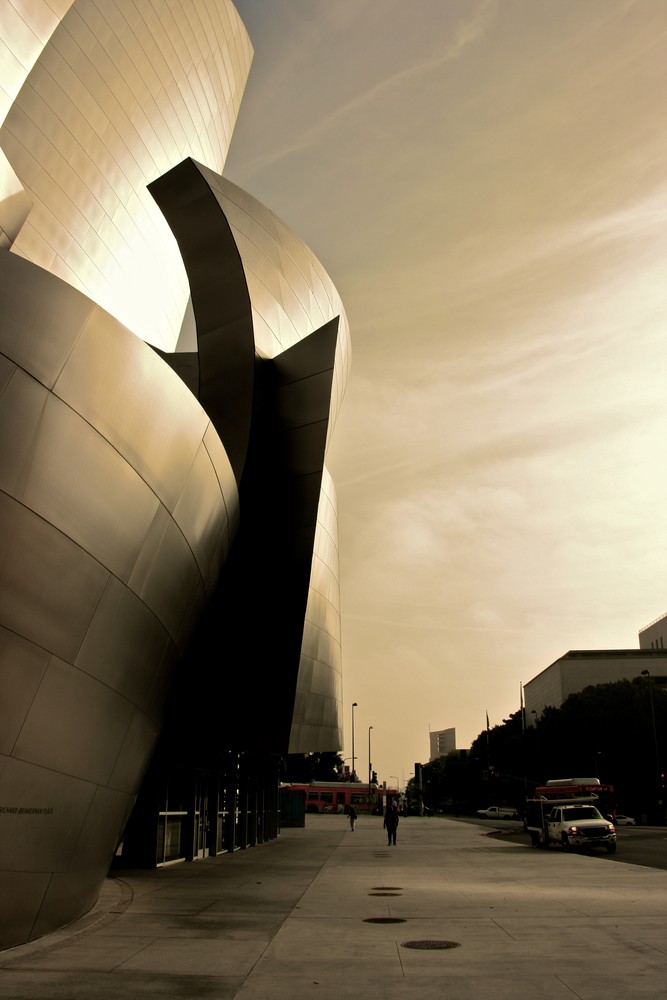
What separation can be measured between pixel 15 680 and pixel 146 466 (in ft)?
10.5

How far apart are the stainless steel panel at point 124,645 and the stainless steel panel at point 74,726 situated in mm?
177

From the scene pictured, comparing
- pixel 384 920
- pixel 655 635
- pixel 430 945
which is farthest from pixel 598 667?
pixel 430 945

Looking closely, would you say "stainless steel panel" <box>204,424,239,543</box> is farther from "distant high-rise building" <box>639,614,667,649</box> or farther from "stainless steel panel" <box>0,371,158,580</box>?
"distant high-rise building" <box>639,614,667,649</box>

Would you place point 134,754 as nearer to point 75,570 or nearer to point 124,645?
point 124,645

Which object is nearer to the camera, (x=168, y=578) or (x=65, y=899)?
(x=65, y=899)

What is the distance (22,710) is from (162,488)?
357 centimetres

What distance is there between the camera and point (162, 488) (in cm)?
1071

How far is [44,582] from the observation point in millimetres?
8281

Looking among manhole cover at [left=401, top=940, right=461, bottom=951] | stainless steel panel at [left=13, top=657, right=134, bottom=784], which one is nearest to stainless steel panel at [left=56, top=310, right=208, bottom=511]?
stainless steel panel at [left=13, top=657, right=134, bottom=784]

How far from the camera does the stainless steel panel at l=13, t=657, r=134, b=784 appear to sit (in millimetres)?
8469

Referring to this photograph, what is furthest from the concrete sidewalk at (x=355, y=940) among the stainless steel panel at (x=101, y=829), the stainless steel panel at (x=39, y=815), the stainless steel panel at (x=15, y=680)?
the stainless steel panel at (x=15, y=680)

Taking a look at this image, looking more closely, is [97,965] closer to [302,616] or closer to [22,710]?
[22,710]

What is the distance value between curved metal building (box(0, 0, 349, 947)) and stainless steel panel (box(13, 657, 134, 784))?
3 centimetres

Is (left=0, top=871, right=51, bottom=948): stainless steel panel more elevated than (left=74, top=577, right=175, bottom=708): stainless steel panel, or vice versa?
(left=74, top=577, right=175, bottom=708): stainless steel panel
